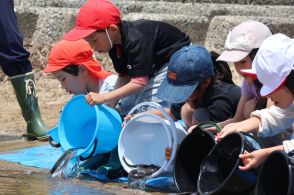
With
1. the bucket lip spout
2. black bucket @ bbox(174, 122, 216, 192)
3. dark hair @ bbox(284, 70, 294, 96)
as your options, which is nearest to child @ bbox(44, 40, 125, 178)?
black bucket @ bbox(174, 122, 216, 192)

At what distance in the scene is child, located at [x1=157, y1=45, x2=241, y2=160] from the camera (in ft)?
13.1

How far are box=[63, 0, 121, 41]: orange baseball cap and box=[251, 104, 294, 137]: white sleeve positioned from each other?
3.97 feet

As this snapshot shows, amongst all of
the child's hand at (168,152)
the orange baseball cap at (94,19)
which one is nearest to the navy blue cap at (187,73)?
the child's hand at (168,152)

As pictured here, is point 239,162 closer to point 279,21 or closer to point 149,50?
point 149,50

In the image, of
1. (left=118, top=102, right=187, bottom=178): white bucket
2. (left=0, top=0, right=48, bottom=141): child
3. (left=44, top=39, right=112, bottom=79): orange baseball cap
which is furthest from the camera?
(left=0, top=0, right=48, bottom=141): child

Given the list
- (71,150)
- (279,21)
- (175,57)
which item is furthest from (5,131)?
(279,21)

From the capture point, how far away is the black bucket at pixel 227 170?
3.43 metres

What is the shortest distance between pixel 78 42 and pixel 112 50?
16.0 inches

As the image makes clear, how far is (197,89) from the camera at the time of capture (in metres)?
4.07

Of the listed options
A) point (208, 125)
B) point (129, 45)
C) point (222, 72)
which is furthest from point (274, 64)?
point (129, 45)

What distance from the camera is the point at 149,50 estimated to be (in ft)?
14.8

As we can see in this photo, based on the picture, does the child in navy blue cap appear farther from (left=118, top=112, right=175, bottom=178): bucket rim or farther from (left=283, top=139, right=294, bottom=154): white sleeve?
(left=283, top=139, right=294, bottom=154): white sleeve

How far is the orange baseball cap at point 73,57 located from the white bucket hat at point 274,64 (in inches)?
67.2

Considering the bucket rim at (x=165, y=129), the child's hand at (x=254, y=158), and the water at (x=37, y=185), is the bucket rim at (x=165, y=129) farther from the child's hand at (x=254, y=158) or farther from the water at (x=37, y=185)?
the child's hand at (x=254, y=158)
